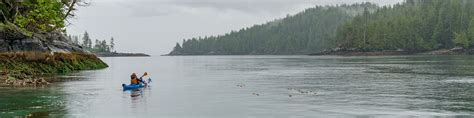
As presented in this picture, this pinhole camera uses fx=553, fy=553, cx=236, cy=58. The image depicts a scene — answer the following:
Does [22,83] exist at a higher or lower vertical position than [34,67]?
lower

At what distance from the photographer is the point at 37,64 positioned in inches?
2387

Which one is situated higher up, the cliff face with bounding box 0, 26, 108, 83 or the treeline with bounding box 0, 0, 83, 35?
the treeline with bounding box 0, 0, 83, 35

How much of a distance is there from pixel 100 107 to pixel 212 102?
6.04 meters

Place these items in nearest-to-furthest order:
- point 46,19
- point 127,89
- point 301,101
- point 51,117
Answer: point 51,117, point 301,101, point 127,89, point 46,19

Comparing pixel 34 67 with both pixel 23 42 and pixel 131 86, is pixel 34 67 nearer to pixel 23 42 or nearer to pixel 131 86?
pixel 23 42

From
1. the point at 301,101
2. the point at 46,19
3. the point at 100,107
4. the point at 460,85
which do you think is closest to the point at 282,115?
the point at 301,101

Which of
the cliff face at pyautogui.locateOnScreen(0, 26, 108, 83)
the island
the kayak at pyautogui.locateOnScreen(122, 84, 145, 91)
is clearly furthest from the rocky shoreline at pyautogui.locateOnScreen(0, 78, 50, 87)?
the kayak at pyautogui.locateOnScreen(122, 84, 145, 91)

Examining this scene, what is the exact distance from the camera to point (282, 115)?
2428 centimetres

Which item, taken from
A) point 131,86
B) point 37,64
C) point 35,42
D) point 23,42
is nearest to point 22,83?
point 131,86

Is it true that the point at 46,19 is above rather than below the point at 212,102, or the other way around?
above

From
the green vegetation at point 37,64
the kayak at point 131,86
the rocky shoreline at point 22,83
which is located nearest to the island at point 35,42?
the green vegetation at point 37,64

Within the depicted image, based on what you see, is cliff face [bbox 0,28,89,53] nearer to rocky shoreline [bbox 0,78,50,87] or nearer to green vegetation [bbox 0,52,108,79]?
green vegetation [bbox 0,52,108,79]

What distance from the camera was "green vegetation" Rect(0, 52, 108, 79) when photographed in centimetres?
5231

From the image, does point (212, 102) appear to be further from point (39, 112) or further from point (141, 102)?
point (39, 112)
